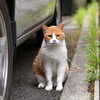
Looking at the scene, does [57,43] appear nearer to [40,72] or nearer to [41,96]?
[40,72]

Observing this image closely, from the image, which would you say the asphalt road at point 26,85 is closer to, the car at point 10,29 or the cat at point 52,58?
the cat at point 52,58

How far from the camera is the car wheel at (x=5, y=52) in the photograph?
1791 millimetres

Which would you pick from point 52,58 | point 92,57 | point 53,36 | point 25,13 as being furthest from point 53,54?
point 92,57

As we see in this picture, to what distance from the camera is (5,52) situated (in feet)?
6.29

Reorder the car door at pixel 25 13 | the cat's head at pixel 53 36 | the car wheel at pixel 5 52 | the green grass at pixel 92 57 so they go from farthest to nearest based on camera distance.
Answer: the green grass at pixel 92 57 → the cat's head at pixel 53 36 → the car door at pixel 25 13 → the car wheel at pixel 5 52

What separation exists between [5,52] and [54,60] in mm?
665

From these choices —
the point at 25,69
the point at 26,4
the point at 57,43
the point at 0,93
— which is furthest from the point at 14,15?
the point at 25,69

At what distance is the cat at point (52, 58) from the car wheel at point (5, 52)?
0.51 m

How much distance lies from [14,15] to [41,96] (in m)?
0.94

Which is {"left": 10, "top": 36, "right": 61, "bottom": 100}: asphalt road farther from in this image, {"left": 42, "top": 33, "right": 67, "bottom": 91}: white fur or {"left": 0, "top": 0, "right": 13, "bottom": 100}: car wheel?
{"left": 0, "top": 0, "right": 13, "bottom": 100}: car wheel

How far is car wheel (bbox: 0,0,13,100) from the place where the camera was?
179cm

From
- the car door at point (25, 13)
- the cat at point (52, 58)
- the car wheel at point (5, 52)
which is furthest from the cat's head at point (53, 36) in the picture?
the car wheel at point (5, 52)

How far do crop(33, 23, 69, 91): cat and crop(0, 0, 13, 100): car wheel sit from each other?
0.51m

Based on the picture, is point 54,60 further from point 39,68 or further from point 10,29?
point 10,29
